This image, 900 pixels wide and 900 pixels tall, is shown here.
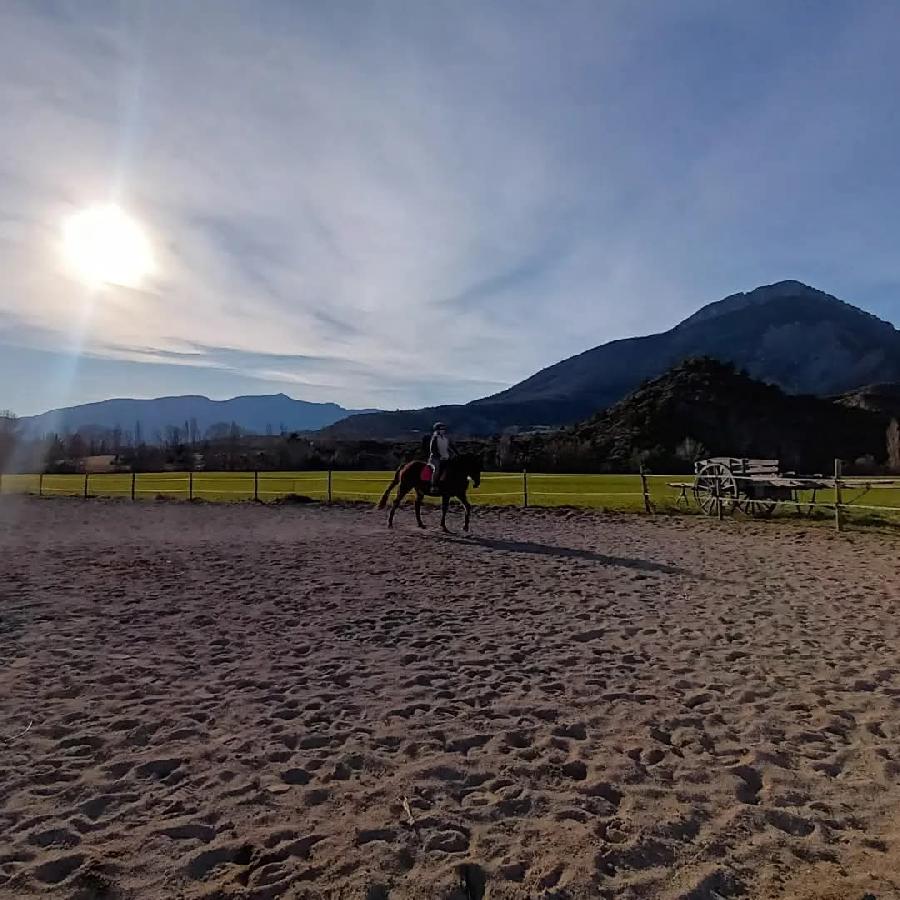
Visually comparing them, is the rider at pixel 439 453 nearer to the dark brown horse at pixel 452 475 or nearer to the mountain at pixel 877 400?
the dark brown horse at pixel 452 475

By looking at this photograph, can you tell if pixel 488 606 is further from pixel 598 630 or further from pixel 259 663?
pixel 259 663

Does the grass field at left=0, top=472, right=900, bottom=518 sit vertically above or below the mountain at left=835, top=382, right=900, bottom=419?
below

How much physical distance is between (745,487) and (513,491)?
433 inches

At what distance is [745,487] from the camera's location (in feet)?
59.4

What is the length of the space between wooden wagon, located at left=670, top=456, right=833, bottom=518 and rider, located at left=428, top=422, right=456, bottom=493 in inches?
321

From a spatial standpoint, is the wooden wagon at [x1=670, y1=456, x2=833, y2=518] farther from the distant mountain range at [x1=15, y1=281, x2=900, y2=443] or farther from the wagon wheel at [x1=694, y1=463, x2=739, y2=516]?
the distant mountain range at [x1=15, y1=281, x2=900, y2=443]

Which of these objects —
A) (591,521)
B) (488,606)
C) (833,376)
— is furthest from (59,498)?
(833,376)

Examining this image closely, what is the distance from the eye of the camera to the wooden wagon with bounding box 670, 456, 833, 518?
17.4 metres

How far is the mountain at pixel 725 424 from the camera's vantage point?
227 ft

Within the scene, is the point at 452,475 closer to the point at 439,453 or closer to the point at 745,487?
the point at 439,453

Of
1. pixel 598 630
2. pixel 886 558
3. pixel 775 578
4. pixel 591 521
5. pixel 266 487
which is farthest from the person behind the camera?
pixel 266 487

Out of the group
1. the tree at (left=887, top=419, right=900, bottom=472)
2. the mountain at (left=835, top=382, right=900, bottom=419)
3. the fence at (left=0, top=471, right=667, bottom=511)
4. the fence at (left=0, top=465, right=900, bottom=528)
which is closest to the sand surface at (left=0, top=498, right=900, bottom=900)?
the fence at (left=0, top=465, right=900, bottom=528)

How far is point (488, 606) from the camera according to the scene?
7.93 m

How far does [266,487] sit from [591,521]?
16.5 metres
